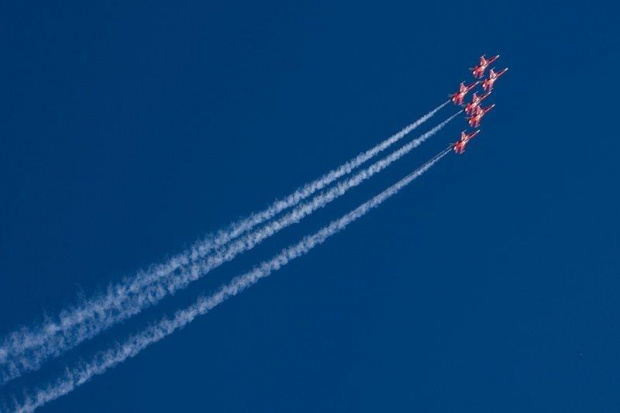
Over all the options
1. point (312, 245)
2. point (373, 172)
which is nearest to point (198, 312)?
point (312, 245)

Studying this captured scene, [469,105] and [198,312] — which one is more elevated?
[469,105]

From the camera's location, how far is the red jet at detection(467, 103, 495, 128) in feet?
253

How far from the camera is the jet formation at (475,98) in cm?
7562

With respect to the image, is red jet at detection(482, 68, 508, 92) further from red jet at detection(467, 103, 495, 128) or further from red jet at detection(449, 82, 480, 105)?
red jet at detection(449, 82, 480, 105)

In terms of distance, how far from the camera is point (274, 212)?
6994 centimetres

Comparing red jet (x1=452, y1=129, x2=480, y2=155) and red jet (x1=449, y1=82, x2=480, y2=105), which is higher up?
red jet (x1=449, y1=82, x2=480, y2=105)

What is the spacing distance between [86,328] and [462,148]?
24.8 meters

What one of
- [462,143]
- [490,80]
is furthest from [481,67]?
[462,143]

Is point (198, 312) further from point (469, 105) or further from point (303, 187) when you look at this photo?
point (469, 105)

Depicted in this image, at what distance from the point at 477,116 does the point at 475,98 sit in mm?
1118

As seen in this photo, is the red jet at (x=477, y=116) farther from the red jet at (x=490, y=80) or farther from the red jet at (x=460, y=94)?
the red jet at (x=460, y=94)

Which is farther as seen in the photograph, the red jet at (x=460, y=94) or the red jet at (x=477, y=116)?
the red jet at (x=477, y=116)

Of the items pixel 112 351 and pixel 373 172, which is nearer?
pixel 112 351

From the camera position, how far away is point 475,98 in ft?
255
